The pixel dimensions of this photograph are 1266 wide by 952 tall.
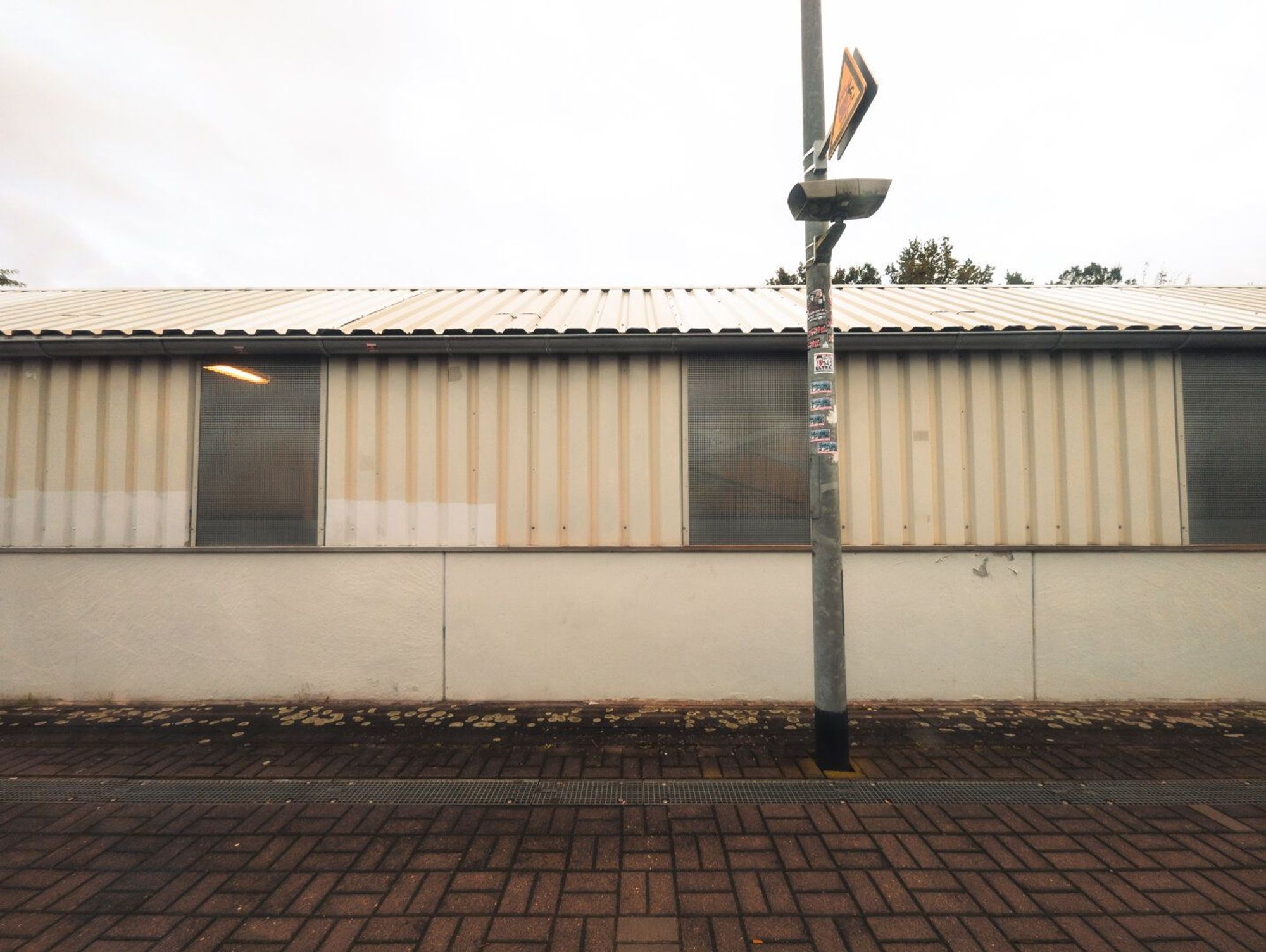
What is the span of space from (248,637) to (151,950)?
10.5 feet

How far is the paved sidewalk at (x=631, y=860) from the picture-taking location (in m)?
2.48

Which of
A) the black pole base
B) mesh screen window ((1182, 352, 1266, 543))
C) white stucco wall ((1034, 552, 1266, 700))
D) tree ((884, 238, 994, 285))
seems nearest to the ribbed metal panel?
the black pole base

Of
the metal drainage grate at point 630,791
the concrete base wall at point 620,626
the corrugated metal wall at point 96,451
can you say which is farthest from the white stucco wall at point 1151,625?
the corrugated metal wall at point 96,451

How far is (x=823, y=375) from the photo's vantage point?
397cm

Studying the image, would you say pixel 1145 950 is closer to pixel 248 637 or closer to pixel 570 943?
pixel 570 943

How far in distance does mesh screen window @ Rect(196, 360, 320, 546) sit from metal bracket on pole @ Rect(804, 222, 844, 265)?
4.40 metres

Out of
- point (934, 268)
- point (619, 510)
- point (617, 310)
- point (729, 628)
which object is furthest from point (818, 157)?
point (934, 268)

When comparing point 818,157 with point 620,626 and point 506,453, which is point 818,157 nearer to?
point 506,453

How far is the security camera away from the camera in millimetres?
3598

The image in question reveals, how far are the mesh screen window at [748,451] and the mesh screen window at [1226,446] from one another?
3.49 m

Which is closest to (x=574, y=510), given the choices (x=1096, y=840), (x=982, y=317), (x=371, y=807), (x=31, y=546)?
(x=371, y=807)

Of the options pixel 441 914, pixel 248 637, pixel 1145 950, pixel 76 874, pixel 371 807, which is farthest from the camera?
pixel 248 637

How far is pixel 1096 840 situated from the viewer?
3100mm

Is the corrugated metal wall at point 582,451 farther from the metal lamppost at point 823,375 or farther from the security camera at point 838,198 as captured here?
the security camera at point 838,198
